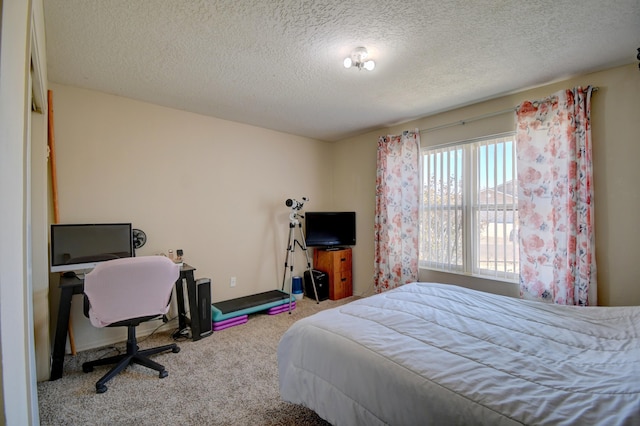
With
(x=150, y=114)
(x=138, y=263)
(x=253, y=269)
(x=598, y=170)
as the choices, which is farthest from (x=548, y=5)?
(x=253, y=269)

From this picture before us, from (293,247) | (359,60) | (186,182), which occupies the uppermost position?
(359,60)

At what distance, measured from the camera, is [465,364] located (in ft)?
3.83

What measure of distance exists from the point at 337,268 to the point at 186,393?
103 inches

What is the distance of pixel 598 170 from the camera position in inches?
93.7

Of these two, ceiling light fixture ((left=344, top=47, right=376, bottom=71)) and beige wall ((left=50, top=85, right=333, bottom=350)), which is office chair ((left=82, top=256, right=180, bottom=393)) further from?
ceiling light fixture ((left=344, top=47, right=376, bottom=71))

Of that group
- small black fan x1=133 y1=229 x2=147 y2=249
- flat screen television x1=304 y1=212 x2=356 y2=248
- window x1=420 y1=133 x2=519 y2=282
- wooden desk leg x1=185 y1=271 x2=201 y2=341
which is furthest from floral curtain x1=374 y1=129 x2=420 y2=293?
small black fan x1=133 y1=229 x2=147 y2=249

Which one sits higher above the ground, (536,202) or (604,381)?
(536,202)

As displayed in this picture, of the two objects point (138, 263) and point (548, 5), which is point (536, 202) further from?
point (138, 263)

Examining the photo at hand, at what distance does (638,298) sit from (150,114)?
4938mm

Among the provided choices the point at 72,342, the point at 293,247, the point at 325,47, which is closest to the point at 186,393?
the point at 72,342

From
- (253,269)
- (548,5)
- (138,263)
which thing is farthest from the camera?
(253,269)

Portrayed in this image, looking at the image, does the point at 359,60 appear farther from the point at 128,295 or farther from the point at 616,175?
the point at 128,295

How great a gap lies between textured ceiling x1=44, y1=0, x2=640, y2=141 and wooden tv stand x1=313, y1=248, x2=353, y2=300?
7.47 feet

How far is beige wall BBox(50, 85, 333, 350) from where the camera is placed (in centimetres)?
264
